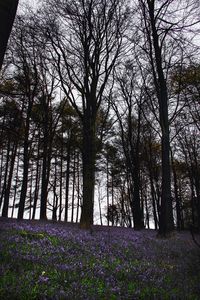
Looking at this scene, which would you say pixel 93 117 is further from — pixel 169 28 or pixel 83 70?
pixel 169 28

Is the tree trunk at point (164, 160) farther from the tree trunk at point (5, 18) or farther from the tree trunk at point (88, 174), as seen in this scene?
the tree trunk at point (5, 18)

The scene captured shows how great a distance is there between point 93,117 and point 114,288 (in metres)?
11.1

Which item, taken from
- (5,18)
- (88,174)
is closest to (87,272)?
(5,18)

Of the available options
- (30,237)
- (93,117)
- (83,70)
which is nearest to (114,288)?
(30,237)

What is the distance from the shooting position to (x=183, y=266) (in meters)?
Answer: 6.99

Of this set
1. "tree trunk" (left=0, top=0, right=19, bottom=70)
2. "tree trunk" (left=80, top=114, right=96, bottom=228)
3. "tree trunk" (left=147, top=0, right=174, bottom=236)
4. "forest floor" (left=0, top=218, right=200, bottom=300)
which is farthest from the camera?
"tree trunk" (left=147, top=0, right=174, bottom=236)

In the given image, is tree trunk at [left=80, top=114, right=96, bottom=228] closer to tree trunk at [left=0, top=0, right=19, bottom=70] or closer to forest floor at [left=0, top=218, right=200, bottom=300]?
forest floor at [left=0, top=218, right=200, bottom=300]

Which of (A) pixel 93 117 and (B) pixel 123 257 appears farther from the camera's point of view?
(A) pixel 93 117

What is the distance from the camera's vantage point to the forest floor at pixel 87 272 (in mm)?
4133

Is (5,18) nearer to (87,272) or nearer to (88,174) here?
(87,272)

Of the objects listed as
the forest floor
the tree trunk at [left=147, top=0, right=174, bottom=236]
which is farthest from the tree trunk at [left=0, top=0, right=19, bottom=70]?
the tree trunk at [left=147, top=0, right=174, bottom=236]

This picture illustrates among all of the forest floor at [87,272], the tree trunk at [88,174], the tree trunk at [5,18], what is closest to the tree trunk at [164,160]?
the tree trunk at [88,174]

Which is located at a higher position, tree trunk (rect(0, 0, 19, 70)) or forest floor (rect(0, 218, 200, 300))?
tree trunk (rect(0, 0, 19, 70))

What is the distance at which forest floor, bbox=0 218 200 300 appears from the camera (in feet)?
13.6
